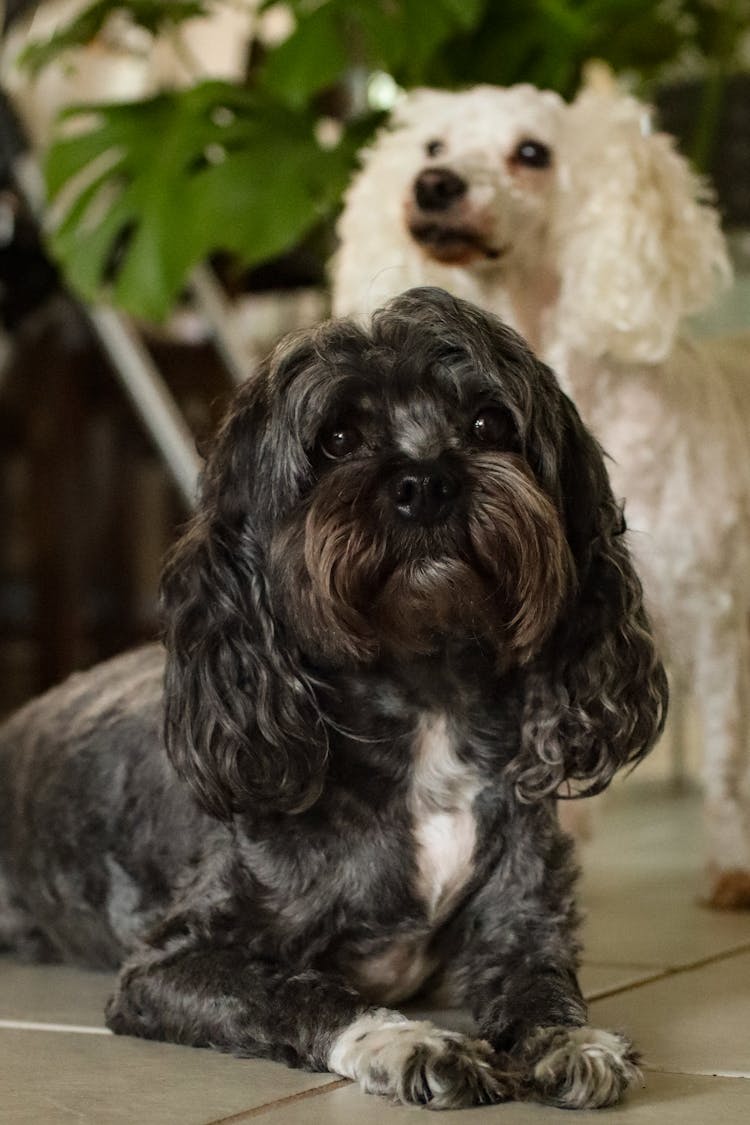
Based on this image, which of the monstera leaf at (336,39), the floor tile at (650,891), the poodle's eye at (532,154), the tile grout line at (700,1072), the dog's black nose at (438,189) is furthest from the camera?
the monstera leaf at (336,39)

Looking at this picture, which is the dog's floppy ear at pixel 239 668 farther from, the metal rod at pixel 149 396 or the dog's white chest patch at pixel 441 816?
the metal rod at pixel 149 396

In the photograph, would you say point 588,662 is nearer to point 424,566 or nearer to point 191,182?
point 424,566

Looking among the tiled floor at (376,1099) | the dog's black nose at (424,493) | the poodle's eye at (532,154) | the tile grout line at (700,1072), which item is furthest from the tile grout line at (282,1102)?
the poodle's eye at (532,154)

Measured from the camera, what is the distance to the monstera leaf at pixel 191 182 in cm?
349

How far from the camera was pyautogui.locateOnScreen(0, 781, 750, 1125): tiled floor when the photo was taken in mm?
1660

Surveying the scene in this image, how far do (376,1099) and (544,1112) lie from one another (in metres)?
0.16

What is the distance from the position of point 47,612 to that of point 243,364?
4.16ft

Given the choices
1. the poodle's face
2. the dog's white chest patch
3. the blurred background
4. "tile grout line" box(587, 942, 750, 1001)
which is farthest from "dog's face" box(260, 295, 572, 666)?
the poodle's face

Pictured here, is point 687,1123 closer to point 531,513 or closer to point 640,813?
point 531,513

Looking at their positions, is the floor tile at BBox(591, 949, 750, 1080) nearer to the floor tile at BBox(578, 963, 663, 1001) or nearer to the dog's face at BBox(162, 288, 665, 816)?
the floor tile at BBox(578, 963, 663, 1001)

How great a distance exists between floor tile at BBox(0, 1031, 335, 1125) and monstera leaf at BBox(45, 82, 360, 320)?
1.89 metres

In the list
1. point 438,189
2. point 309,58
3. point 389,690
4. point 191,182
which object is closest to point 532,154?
point 438,189

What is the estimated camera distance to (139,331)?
20.1ft

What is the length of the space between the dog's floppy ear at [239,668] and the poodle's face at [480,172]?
110 cm
